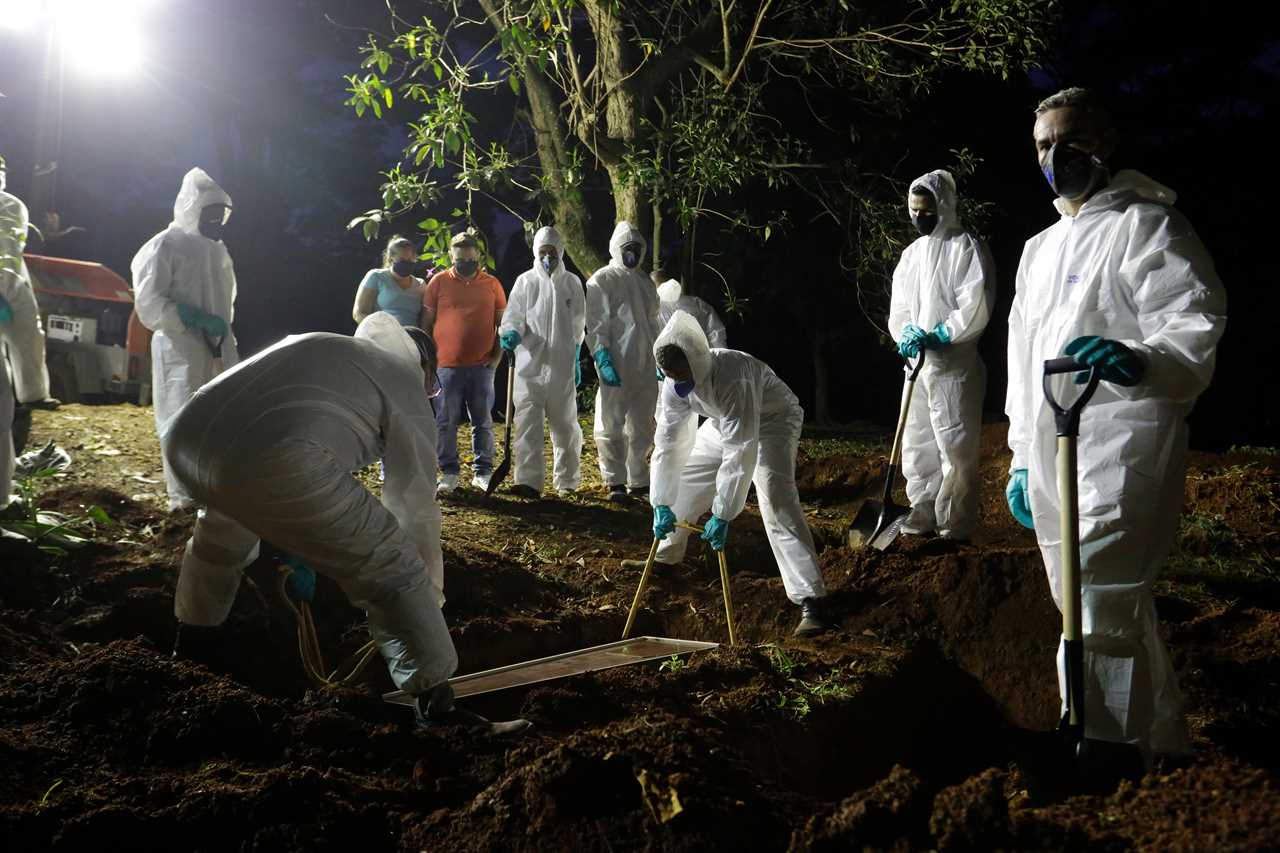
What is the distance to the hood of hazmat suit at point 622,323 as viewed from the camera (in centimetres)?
827

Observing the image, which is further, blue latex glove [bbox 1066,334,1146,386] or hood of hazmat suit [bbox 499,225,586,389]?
hood of hazmat suit [bbox 499,225,586,389]

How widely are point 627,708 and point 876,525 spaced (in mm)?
2977

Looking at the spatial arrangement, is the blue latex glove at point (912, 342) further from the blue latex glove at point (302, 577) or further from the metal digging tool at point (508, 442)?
the blue latex glove at point (302, 577)

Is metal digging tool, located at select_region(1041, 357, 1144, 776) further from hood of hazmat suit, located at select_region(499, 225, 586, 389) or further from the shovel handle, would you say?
hood of hazmat suit, located at select_region(499, 225, 586, 389)

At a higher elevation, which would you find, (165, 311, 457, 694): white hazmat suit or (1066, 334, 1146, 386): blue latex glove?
(1066, 334, 1146, 386): blue latex glove

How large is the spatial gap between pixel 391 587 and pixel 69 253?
23.7 meters

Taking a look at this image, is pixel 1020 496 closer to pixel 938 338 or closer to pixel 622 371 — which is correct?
pixel 938 338

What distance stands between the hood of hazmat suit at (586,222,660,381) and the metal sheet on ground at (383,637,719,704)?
141 inches

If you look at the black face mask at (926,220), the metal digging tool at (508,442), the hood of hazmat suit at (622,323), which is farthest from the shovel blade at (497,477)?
the black face mask at (926,220)

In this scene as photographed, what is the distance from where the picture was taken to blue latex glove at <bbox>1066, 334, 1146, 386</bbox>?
3.03 metres

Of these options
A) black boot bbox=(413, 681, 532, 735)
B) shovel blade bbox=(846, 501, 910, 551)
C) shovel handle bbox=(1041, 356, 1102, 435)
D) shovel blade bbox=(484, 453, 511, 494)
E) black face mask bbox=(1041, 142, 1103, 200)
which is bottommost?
black boot bbox=(413, 681, 532, 735)

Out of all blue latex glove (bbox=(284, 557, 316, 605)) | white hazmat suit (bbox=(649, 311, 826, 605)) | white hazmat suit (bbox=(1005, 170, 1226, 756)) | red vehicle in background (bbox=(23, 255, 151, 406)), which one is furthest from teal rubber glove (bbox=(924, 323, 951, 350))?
red vehicle in background (bbox=(23, 255, 151, 406))

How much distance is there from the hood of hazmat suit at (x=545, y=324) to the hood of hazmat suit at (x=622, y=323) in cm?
17

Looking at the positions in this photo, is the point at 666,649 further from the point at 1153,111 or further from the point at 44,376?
the point at 1153,111
